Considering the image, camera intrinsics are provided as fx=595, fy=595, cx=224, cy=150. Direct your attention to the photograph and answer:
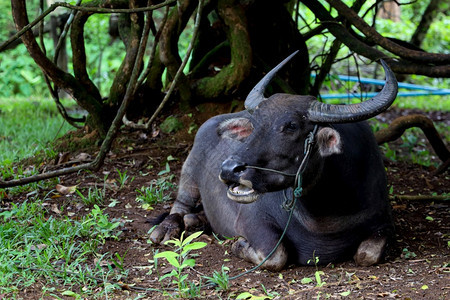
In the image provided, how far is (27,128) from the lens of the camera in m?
7.30

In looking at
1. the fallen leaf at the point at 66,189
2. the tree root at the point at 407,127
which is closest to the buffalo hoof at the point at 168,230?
the fallen leaf at the point at 66,189

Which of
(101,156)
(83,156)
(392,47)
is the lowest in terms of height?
(83,156)

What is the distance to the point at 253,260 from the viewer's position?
3.84 m

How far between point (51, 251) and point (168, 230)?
2.95 feet

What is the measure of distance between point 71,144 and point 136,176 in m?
0.91

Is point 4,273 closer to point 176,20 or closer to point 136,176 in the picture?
point 136,176

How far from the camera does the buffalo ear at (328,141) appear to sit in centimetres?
338

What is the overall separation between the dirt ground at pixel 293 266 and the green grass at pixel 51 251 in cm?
13

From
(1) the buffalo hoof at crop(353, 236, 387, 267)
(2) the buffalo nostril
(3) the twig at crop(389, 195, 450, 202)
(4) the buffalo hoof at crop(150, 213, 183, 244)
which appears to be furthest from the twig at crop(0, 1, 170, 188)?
(3) the twig at crop(389, 195, 450, 202)

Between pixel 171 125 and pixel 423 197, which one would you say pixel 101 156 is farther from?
pixel 423 197

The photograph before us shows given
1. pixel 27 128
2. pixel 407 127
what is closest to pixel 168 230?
pixel 407 127

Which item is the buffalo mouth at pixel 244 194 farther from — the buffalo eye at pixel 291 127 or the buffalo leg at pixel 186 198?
the buffalo leg at pixel 186 198

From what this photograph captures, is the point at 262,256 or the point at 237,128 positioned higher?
the point at 237,128

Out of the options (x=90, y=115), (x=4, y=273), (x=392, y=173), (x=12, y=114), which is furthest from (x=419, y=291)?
(x=12, y=114)
